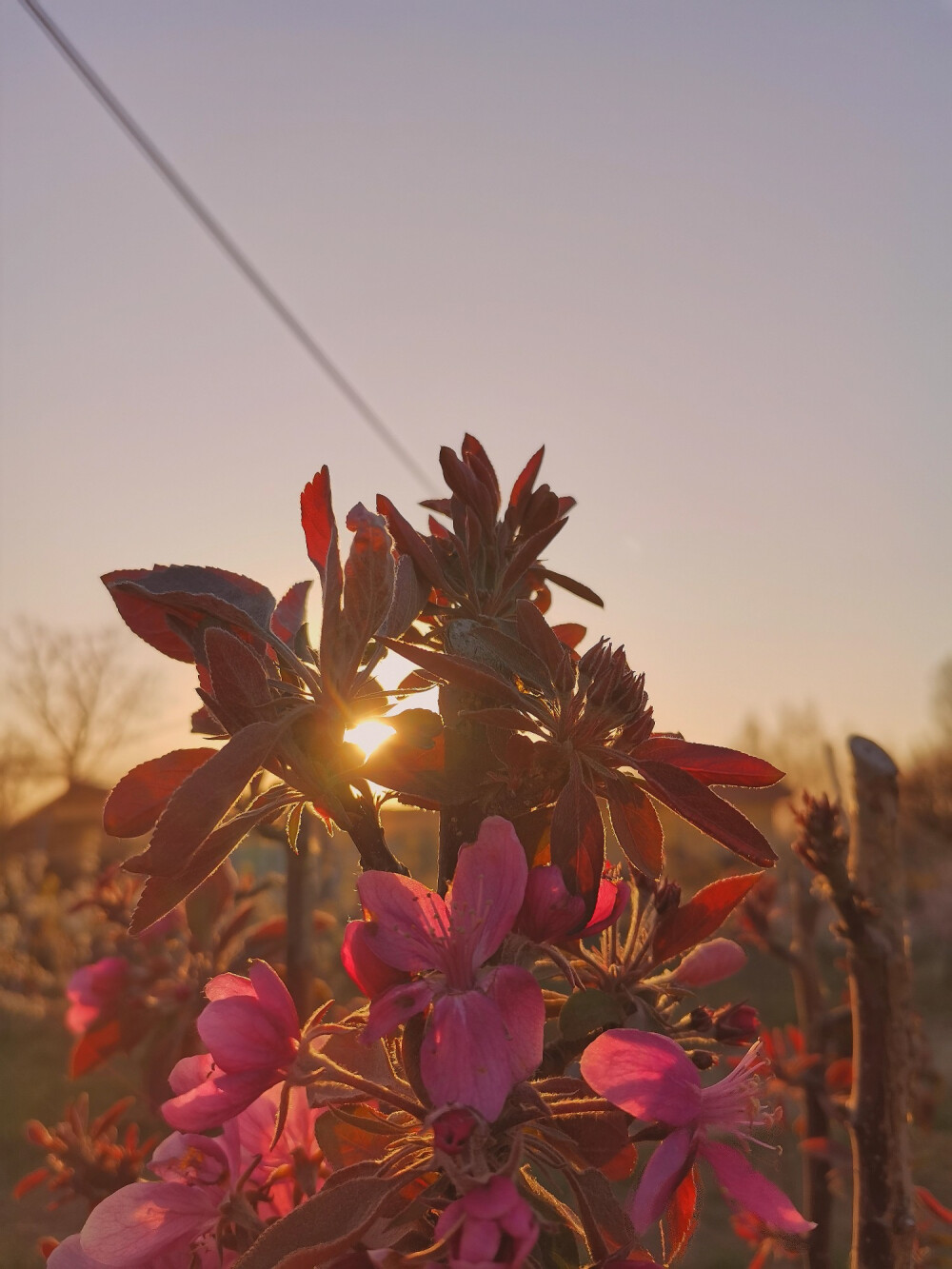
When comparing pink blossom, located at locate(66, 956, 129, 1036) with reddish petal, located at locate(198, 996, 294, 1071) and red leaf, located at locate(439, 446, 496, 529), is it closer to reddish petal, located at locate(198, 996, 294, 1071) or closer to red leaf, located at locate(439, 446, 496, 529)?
reddish petal, located at locate(198, 996, 294, 1071)

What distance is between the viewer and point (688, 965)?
0.97 meters

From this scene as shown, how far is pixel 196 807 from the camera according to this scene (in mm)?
635

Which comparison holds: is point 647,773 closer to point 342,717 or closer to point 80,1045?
point 342,717

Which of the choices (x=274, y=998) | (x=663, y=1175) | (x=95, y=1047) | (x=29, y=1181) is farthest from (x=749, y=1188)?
(x=29, y=1181)

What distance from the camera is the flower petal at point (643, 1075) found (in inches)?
27.0

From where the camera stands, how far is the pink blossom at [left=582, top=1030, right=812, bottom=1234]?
2.27 feet

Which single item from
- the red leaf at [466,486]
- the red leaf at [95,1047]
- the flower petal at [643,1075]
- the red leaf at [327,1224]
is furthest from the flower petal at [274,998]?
the red leaf at [95,1047]

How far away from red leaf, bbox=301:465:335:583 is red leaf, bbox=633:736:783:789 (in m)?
0.34

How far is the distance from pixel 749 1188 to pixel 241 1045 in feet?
1.39

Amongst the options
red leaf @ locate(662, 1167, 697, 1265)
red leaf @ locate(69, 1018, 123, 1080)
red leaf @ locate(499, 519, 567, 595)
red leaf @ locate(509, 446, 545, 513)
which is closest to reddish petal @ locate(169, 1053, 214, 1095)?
red leaf @ locate(662, 1167, 697, 1265)

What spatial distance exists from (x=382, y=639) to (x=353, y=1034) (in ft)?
1.15

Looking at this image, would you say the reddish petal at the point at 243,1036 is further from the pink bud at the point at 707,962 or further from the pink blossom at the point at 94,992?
the pink blossom at the point at 94,992

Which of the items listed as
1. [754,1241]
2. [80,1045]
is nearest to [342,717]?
[80,1045]

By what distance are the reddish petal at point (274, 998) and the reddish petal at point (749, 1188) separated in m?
0.35
